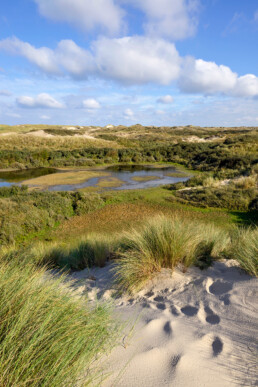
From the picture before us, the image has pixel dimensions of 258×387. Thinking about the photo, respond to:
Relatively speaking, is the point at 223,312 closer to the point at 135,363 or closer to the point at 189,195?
the point at 135,363

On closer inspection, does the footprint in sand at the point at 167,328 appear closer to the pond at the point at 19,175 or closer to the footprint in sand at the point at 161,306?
the footprint in sand at the point at 161,306

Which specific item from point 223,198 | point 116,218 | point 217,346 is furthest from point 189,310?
point 223,198

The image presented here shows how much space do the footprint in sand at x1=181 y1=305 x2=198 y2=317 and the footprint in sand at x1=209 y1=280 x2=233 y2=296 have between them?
1.51 ft

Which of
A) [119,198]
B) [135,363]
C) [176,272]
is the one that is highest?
[135,363]

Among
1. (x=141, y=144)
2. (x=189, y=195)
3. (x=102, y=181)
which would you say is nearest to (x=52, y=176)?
(x=102, y=181)

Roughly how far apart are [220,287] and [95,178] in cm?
1784

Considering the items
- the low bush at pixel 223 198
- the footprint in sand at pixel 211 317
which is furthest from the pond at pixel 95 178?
the footprint in sand at pixel 211 317

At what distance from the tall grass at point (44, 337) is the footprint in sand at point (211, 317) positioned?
42.5 inches

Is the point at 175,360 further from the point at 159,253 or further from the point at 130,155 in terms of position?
the point at 130,155

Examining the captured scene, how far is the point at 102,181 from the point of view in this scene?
19.2 meters

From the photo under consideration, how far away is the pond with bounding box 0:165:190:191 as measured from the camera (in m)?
17.5

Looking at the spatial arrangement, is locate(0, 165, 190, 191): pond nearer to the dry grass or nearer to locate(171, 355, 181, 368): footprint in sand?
the dry grass

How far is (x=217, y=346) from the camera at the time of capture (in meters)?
2.14

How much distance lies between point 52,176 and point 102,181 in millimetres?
5032
